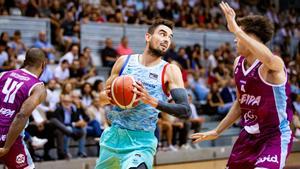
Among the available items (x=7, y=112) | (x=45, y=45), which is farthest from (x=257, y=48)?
(x=45, y=45)

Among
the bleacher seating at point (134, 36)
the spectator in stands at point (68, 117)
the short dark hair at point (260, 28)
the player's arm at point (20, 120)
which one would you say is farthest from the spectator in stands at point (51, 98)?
the short dark hair at point (260, 28)

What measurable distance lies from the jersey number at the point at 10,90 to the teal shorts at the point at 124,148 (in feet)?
3.83

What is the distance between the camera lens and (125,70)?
561 cm

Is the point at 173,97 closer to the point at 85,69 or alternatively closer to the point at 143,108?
the point at 143,108

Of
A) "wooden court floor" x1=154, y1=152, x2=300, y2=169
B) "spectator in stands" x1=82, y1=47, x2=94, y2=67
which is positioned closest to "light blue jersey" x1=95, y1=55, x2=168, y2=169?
"wooden court floor" x1=154, y1=152, x2=300, y2=169

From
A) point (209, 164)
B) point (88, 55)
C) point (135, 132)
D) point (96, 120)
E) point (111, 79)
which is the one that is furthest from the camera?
point (88, 55)

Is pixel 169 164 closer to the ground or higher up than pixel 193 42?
closer to the ground

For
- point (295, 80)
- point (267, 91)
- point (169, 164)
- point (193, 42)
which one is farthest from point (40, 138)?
point (295, 80)

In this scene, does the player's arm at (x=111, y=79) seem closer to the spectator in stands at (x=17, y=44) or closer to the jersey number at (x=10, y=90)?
the jersey number at (x=10, y=90)

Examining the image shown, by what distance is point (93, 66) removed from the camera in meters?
14.2

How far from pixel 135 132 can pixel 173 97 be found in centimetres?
49

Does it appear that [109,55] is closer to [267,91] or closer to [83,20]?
Result: [83,20]

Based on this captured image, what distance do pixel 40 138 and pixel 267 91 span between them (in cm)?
661

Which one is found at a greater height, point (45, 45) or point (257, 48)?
point (257, 48)
